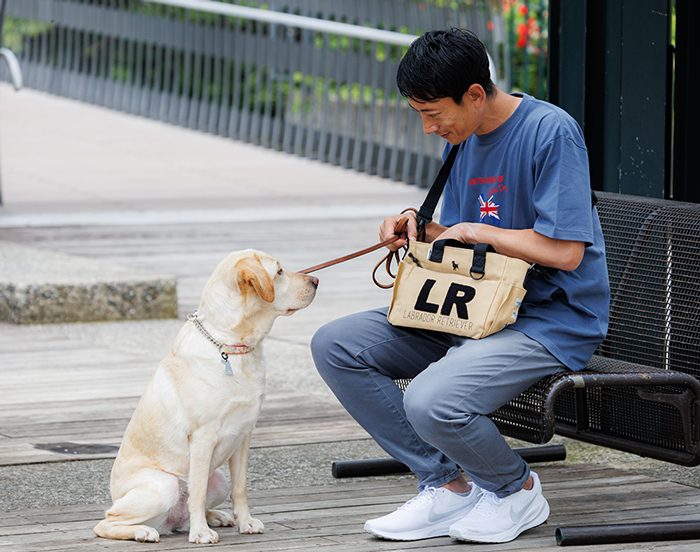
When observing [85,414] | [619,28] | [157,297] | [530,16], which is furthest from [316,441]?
[530,16]

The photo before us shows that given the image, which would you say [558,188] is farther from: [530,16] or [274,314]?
[530,16]

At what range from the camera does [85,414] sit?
516 cm

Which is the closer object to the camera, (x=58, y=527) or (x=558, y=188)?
(x=558, y=188)

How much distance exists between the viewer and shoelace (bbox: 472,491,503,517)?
11.6ft

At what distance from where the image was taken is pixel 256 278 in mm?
3514

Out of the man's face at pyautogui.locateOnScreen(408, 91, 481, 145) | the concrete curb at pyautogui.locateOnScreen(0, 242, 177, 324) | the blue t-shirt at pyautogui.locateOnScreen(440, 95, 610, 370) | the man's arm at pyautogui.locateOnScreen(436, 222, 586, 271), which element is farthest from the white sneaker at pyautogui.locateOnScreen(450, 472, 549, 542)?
the concrete curb at pyautogui.locateOnScreen(0, 242, 177, 324)

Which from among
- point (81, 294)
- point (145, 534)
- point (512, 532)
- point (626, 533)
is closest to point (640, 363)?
point (626, 533)

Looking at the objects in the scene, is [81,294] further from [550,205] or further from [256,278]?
[550,205]

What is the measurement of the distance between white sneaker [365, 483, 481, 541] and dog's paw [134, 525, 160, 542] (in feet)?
2.12

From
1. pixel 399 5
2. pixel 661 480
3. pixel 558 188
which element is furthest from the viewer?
pixel 399 5

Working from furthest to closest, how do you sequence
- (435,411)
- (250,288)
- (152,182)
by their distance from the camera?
(152,182) < (250,288) < (435,411)

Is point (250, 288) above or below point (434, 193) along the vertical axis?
below

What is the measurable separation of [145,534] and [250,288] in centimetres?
81

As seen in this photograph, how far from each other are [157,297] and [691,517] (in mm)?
4322
